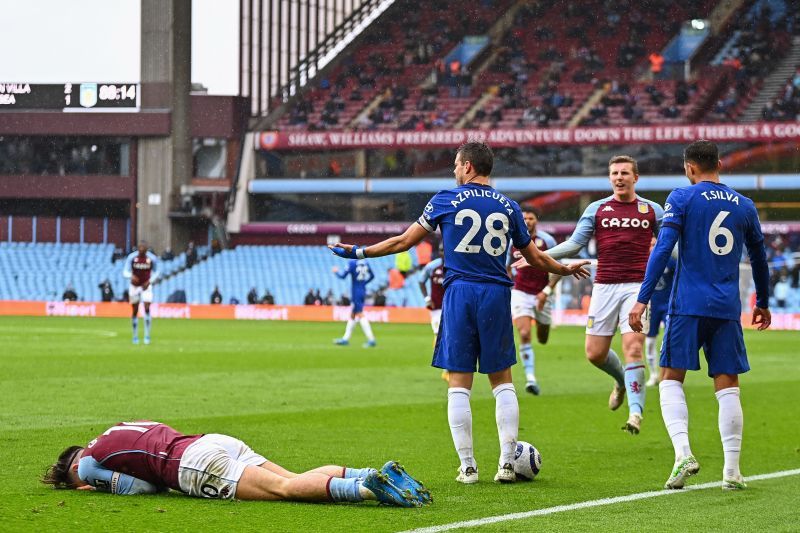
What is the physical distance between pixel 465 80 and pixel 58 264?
2028cm

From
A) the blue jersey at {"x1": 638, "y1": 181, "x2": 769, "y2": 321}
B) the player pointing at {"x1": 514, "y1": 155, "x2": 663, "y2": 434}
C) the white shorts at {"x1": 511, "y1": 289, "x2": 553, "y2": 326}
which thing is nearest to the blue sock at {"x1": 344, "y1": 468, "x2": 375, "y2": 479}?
the blue jersey at {"x1": 638, "y1": 181, "x2": 769, "y2": 321}

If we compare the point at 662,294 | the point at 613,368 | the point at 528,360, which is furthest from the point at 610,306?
the point at 662,294

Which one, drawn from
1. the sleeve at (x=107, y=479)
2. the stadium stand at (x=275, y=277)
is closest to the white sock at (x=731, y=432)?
the sleeve at (x=107, y=479)

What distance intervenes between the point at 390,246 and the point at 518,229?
938 millimetres

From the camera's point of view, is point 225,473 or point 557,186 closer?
point 225,473

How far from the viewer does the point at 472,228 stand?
28.3 feet

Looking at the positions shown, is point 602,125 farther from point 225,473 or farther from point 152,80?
point 225,473

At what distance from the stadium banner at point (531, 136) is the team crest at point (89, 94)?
8.40 meters

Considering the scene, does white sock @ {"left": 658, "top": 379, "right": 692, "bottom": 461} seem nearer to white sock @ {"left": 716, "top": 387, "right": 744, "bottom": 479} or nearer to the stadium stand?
white sock @ {"left": 716, "top": 387, "right": 744, "bottom": 479}

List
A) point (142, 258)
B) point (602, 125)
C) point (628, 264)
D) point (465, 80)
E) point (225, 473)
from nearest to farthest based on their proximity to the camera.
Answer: point (225, 473), point (628, 264), point (142, 258), point (602, 125), point (465, 80)

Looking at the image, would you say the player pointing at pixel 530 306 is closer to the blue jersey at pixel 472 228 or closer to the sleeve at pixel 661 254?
the blue jersey at pixel 472 228

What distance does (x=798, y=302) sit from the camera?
45.1m

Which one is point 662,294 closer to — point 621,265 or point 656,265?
point 621,265

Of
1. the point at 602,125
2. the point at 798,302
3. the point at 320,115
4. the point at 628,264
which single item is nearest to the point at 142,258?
the point at 628,264
